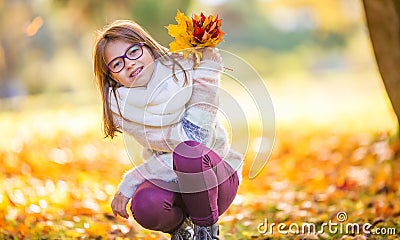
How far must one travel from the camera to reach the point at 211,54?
1812 mm

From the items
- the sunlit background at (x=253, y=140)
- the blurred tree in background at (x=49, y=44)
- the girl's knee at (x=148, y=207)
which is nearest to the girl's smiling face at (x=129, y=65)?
the sunlit background at (x=253, y=140)

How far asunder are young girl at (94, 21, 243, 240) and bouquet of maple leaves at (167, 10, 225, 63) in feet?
0.14

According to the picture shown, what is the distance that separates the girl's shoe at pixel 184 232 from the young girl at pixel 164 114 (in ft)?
0.28

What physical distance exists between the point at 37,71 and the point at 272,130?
8.23 meters

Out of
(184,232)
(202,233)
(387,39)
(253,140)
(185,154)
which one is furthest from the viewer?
(253,140)

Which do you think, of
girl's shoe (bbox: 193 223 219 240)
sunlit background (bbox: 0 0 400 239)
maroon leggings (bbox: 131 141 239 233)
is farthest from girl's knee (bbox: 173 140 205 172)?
sunlit background (bbox: 0 0 400 239)

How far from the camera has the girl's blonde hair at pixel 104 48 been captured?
1.83 meters

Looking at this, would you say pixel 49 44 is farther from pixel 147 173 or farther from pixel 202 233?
pixel 202 233

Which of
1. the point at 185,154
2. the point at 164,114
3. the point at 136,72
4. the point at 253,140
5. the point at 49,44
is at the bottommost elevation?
the point at 185,154

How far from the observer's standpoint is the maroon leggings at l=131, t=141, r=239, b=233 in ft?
5.74

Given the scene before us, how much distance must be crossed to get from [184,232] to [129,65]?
580mm

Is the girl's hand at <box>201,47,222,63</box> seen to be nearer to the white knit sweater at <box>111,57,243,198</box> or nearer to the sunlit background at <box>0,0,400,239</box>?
the white knit sweater at <box>111,57,243,198</box>

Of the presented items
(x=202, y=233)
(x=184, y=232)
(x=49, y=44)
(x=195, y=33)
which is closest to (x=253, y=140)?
(x=184, y=232)

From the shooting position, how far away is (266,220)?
267 cm
